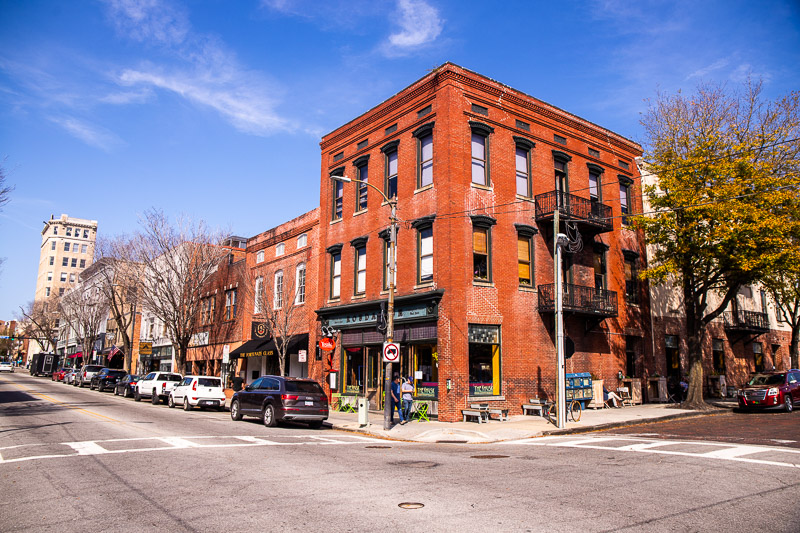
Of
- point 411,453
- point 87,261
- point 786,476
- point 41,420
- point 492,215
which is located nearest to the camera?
point 786,476

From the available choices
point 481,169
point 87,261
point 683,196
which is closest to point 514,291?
point 481,169

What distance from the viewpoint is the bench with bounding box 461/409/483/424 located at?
20.0 metres

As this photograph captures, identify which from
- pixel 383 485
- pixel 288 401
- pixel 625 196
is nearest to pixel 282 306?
pixel 288 401

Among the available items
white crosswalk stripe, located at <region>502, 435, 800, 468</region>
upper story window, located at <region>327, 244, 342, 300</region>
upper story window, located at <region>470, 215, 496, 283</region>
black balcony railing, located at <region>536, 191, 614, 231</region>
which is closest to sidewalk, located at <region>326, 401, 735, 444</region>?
white crosswalk stripe, located at <region>502, 435, 800, 468</region>

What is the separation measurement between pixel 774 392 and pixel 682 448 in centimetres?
1344

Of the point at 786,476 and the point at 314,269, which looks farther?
the point at 314,269

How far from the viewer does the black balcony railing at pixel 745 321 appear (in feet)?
115

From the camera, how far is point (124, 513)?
695 centimetres

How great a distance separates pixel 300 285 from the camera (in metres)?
31.5

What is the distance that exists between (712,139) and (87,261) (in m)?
129

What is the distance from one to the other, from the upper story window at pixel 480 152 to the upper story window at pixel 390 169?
12.6ft

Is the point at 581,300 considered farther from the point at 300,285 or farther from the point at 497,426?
the point at 300,285

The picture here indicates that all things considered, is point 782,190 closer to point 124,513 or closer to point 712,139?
point 712,139

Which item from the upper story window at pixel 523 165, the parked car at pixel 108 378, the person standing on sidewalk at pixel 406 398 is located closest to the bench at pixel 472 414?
the person standing on sidewalk at pixel 406 398
